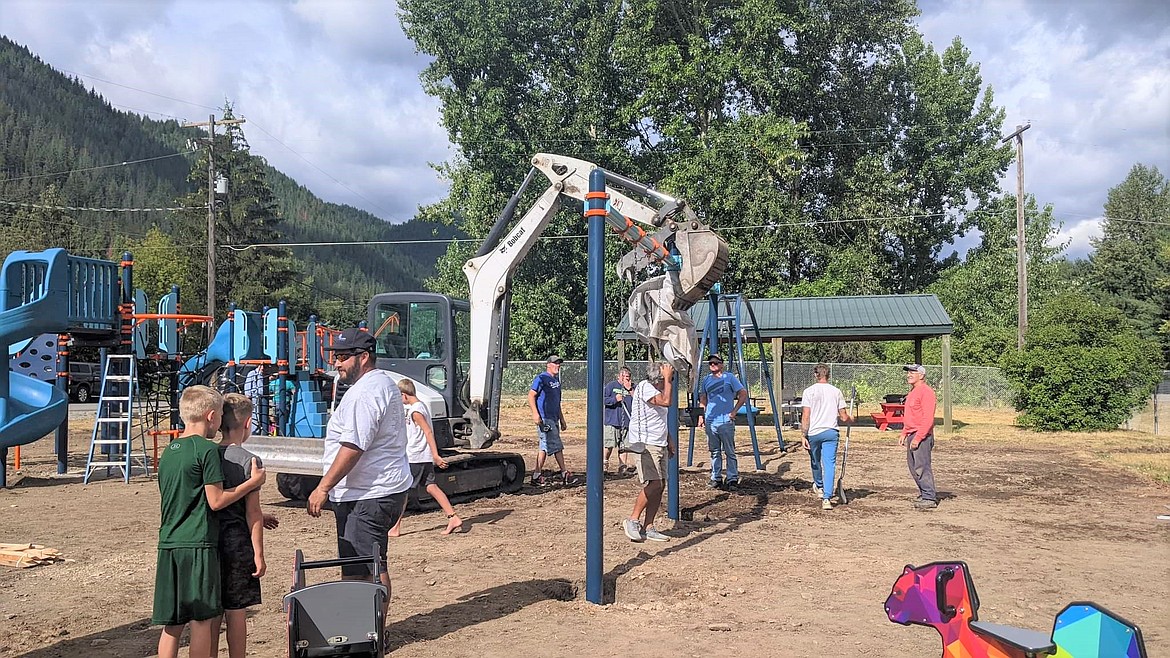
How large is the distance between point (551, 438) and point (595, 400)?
572 cm

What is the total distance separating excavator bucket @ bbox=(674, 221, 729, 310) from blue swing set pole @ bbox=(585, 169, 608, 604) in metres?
1.85

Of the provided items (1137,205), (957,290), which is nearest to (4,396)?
(957,290)

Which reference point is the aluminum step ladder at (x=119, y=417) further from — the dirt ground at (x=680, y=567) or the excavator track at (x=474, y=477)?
the excavator track at (x=474, y=477)

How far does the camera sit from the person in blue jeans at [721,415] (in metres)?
11.9

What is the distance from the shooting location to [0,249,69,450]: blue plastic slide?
1096 cm

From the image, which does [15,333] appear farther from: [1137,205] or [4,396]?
[1137,205]

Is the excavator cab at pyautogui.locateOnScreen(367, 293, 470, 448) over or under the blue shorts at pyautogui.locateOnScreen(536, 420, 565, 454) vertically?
over

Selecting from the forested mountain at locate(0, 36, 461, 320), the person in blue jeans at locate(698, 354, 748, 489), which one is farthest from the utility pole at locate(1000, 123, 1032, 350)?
the forested mountain at locate(0, 36, 461, 320)

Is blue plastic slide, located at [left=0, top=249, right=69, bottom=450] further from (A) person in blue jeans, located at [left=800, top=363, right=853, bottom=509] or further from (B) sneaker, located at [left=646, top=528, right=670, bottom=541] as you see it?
(A) person in blue jeans, located at [left=800, top=363, right=853, bottom=509]

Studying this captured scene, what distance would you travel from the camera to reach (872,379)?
31.5 m

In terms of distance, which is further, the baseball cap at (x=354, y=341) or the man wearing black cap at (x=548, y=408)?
the man wearing black cap at (x=548, y=408)

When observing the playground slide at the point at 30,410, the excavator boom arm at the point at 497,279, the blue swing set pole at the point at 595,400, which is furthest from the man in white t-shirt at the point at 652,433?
the playground slide at the point at 30,410

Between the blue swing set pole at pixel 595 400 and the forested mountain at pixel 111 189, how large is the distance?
51.5 metres

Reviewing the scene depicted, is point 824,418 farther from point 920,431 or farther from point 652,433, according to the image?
point 652,433
